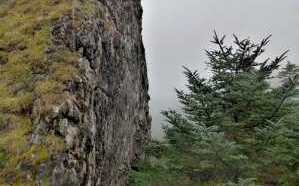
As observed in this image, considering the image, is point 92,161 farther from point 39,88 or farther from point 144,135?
point 144,135

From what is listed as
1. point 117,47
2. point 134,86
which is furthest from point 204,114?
point 117,47

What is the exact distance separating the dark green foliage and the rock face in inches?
87.7

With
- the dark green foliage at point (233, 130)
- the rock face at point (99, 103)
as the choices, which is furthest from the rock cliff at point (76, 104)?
the dark green foliage at point (233, 130)

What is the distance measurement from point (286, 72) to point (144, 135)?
32.9 ft

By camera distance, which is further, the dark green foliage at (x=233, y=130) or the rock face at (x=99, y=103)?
the dark green foliage at (x=233, y=130)

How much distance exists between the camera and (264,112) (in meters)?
21.6

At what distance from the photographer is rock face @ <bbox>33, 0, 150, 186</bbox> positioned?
34.2 ft

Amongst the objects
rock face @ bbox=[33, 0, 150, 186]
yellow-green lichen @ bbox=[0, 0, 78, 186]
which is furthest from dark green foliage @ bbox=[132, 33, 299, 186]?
yellow-green lichen @ bbox=[0, 0, 78, 186]

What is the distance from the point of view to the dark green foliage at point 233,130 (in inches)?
669

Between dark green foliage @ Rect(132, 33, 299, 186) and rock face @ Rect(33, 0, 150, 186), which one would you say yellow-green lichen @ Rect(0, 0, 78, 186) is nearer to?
rock face @ Rect(33, 0, 150, 186)

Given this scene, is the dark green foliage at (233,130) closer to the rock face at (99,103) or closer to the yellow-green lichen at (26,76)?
the rock face at (99,103)

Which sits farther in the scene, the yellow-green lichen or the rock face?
the rock face

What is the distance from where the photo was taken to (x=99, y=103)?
12.9 m

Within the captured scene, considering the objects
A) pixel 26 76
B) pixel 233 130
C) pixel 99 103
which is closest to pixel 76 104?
pixel 99 103
